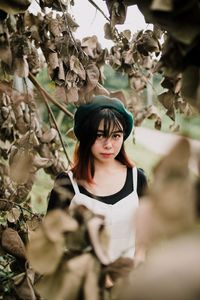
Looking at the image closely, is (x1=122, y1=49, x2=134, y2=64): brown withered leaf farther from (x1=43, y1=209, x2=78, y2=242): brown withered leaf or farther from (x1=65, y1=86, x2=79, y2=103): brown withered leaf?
(x1=43, y1=209, x2=78, y2=242): brown withered leaf

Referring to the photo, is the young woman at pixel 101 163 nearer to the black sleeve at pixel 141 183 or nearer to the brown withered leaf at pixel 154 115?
the black sleeve at pixel 141 183

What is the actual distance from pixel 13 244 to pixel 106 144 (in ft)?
1.35

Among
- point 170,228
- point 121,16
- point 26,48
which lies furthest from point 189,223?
point 26,48

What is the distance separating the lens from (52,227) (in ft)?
1.24

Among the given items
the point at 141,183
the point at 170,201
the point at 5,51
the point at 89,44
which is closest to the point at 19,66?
the point at 5,51

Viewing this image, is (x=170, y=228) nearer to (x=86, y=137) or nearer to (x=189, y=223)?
(x=189, y=223)

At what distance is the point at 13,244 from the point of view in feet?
3.61

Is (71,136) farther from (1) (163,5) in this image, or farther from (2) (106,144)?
(1) (163,5)

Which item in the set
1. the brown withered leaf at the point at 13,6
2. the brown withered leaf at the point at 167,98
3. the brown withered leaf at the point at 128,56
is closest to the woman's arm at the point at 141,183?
the brown withered leaf at the point at 128,56

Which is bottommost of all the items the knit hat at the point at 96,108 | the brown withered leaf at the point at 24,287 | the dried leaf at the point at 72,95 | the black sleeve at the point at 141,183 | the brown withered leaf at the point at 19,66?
the black sleeve at the point at 141,183

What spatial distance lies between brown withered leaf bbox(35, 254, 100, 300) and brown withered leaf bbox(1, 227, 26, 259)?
69cm

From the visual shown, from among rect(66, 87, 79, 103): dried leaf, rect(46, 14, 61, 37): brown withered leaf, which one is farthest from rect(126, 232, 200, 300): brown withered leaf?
rect(46, 14, 61, 37): brown withered leaf

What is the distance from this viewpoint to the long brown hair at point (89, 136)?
143cm

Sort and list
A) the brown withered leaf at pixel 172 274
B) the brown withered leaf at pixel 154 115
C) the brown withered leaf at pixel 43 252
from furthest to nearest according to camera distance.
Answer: the brown withered leaf at pixel 154 115, the brown withered leaf at pixel 43 252, the brown withered leaf at pixel 172 274
